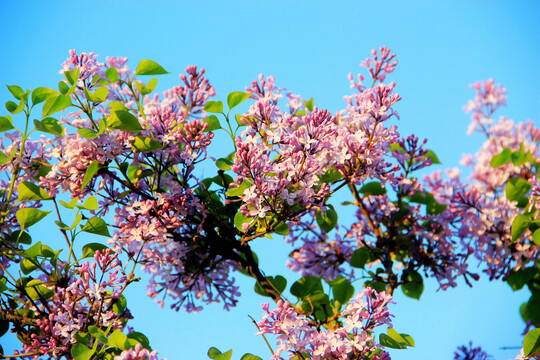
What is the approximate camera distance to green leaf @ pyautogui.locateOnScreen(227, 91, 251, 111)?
245 cm

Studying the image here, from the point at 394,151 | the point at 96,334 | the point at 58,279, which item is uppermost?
the point at 394,151

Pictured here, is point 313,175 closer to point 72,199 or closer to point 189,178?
point 189,178

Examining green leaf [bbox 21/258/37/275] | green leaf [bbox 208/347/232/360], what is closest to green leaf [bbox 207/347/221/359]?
green leaf [bbox 208/347/232/360]

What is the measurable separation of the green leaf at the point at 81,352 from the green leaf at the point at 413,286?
6.07 ft

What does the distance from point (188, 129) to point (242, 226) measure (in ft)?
1.60

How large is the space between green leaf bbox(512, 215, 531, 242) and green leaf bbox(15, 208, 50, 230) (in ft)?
7.81

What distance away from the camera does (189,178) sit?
91.8 inches

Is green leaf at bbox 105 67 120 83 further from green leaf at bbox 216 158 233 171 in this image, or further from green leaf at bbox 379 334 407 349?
green leaf at bbox 379 334 407 349

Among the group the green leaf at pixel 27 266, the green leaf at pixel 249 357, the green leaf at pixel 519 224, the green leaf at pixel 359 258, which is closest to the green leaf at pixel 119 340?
the green leaf at pixel 249 357

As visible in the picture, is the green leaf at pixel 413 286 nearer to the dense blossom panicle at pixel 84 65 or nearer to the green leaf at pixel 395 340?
the green leaf at pixel 395 340

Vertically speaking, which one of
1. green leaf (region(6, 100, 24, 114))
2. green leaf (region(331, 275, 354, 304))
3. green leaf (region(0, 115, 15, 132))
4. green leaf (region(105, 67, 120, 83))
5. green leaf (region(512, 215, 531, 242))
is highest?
green leaf (region(105, 67, 120, 83))

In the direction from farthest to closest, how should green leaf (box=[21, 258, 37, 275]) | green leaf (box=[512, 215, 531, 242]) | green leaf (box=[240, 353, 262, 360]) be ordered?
green leaf (box=[512, 215, 531, 242])
green leaf (box=[21, 258, 37, 275])
green leaf (box=[240, 353, 262, 360])

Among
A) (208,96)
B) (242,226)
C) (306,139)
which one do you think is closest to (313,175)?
(306,139)

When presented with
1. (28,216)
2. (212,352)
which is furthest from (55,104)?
(212,352)
